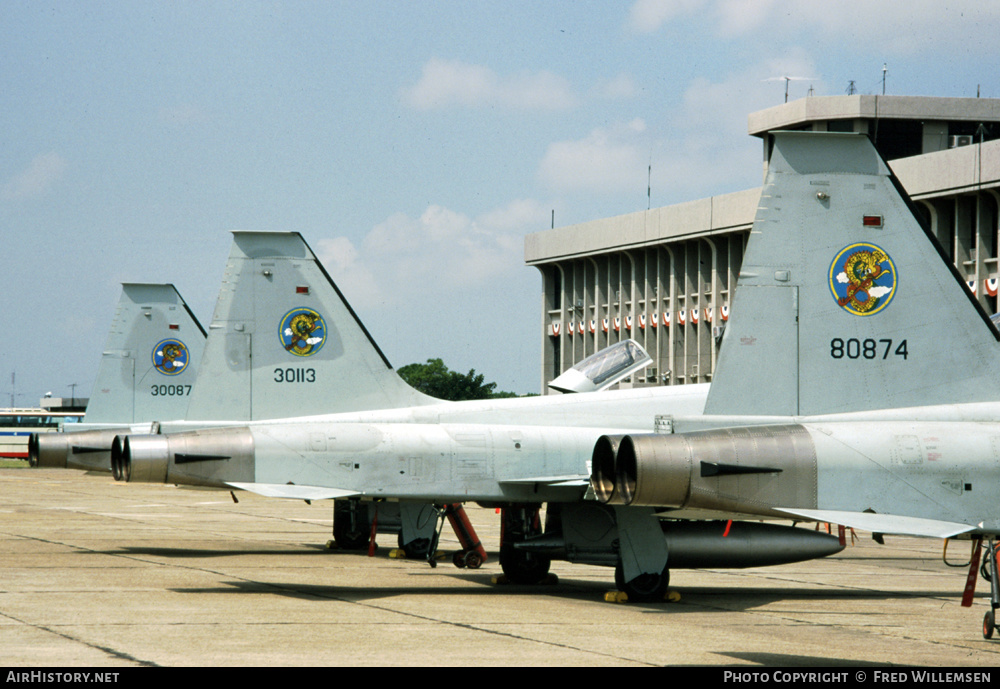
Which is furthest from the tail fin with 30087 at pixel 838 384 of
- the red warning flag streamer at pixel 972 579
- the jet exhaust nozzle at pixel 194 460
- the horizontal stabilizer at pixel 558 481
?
the jet exhaust nozzle at pixel 194 460

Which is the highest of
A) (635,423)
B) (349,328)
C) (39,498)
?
(349,328)

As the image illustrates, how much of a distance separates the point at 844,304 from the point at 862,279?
29 cm

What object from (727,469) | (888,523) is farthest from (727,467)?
(888,523)

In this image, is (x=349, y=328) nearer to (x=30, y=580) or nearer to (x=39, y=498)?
(x=30, y=580)

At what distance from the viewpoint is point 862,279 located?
11789mm

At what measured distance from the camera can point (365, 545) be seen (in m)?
25.5

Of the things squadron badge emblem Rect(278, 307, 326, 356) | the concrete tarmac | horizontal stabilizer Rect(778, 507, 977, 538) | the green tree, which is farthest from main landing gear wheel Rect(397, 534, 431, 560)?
the green tree

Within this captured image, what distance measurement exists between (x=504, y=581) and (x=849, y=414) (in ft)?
27.9

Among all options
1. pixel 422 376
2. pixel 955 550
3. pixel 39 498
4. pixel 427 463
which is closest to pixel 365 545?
pixel 427 463

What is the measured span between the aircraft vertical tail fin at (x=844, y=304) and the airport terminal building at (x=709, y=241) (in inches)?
1784

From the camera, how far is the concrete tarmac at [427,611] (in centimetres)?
1185

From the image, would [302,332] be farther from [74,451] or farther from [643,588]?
[74,451]

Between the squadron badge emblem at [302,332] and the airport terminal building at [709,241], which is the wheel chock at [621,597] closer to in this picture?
the squadron badge emblem at [302,332]
